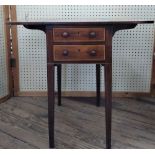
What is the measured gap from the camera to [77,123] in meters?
1.81

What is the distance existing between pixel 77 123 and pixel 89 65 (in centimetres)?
64

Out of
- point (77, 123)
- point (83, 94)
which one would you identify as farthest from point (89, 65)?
point (77, 123)

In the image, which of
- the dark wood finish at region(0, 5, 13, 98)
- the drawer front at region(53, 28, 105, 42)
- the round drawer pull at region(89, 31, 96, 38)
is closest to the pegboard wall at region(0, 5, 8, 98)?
the dark wood finish at region(0, 5, 13, 98)

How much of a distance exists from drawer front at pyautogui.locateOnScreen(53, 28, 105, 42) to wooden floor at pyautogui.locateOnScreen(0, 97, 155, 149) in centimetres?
61

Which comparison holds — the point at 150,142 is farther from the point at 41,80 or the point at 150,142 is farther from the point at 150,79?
the point at 41,80

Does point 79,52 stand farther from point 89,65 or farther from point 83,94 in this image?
point 83,94

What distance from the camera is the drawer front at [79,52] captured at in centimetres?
137

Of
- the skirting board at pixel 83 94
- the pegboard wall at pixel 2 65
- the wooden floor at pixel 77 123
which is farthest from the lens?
the skirting board at pixel 83 94

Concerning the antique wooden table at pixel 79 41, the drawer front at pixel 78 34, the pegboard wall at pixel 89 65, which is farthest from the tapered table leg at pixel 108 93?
the pegboard wall at pixel 89 65

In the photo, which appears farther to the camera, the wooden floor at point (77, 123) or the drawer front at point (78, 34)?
the wooden floor at point (77, 123)

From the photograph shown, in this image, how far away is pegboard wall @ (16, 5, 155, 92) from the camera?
7.09ft

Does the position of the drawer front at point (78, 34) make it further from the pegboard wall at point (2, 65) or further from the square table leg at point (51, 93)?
the pegboard wall at point (2, 65)

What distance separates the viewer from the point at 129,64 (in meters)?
2.27

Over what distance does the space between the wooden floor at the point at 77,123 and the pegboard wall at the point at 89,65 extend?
0.15 metres
